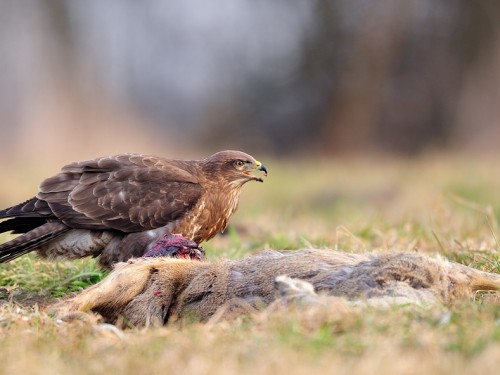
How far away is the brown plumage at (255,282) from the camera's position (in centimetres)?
403

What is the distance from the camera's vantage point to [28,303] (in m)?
5.20

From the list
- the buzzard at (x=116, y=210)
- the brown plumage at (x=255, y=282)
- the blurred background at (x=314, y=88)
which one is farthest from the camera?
the blurred background at (x=314, y=88)

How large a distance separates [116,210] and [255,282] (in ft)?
7.14

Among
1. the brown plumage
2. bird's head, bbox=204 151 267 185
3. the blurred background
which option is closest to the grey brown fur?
the brown plumage

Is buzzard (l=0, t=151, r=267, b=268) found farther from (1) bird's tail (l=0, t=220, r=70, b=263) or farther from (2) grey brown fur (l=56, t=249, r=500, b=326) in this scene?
(2) grey brown fur (l=56, t=249, r=500, b=326)

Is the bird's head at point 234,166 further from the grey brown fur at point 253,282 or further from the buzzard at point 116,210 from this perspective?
the grey brown fur at point 253,282

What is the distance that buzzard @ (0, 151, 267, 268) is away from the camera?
6.07m

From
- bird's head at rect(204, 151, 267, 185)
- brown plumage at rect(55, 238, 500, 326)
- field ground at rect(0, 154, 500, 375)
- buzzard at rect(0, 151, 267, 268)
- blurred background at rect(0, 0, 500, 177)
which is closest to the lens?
field ground at rect(0, 154, 500, 375)

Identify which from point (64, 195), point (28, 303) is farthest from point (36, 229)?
point (28, 303)

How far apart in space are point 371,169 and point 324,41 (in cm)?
692

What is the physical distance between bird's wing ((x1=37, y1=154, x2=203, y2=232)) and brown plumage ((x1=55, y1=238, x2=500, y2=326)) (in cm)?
167

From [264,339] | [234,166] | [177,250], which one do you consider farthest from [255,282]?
[234,166]

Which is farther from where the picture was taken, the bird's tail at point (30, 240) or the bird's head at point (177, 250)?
the bird's tail at point (30, 240)

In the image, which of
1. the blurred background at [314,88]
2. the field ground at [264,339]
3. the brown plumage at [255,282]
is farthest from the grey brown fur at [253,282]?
the blurred background at [314,88]
